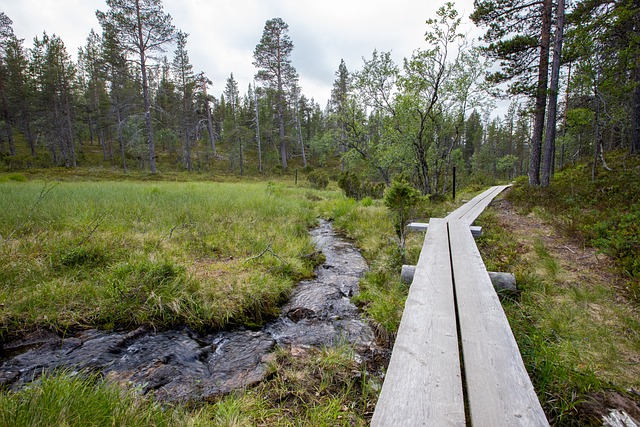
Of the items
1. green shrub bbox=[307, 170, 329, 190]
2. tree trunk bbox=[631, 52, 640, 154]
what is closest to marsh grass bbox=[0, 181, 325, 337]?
tree trunk bbox=[631, 52, 640, 154]

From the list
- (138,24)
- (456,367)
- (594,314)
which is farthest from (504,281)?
(138,24)

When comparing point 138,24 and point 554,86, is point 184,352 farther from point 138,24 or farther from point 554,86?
point 138,24

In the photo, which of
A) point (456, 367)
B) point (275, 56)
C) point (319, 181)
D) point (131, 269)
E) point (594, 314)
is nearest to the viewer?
point (456, 367)

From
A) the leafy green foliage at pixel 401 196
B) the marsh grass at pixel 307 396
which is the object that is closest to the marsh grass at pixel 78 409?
the marsh grass at pixel 307 396

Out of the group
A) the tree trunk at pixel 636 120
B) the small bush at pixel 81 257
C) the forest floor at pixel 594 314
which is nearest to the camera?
the forest floor at pixel 594 314

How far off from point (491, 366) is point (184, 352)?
123 inches

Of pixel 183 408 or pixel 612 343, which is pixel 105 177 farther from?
pixel 612 343

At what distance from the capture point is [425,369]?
1517 millimetres

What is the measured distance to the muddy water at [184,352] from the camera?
101 inches

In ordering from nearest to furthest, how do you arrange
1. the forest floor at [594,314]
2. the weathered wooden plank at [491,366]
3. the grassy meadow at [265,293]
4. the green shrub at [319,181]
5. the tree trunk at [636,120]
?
the weathered wooden plank at [491,366], the forest floor at [594,314], the grassy meadow at [265,293], the tree trunk at [636,120], the green shrub at [319,181]

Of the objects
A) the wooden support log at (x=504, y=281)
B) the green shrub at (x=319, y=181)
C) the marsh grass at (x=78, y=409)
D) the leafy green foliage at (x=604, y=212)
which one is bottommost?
the marsh grass at (x=78, y=409)

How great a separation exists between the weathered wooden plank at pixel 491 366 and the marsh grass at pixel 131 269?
2.83 meters

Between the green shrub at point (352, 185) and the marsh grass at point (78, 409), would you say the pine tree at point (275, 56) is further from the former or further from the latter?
the marsh grass at point (78, 409)

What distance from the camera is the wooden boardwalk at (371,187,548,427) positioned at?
1218 millimetres
